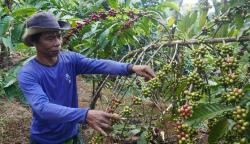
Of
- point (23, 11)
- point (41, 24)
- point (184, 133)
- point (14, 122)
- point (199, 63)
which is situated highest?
point (23, 11)

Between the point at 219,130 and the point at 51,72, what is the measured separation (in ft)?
4.17

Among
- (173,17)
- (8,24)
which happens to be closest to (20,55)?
(8,24)

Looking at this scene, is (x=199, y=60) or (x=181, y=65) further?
(x=181, y=65)

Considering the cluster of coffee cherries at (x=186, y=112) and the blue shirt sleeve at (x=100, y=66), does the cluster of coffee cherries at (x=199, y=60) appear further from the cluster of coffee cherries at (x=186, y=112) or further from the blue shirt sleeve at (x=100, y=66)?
the blue shirt sleeve at (x=100, y=66)

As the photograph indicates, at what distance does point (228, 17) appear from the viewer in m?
2.03

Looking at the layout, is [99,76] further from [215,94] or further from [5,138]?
[215,94]

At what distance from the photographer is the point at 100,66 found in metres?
2.45

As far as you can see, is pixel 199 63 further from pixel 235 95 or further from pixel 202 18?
pixel 202 18

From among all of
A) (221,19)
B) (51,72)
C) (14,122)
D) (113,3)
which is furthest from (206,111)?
(14,122)

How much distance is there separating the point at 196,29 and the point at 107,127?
3.65 feet

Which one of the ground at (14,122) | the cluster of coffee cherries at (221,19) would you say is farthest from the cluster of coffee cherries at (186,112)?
the ground at (14,122)

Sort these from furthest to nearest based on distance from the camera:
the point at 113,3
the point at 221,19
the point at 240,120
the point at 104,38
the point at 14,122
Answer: the point at 14,122, the point at 113,3, the point at 104,38, the point at 221,19, the point at 240,120

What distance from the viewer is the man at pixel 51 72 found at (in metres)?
2.04

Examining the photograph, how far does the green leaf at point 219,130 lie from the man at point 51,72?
627mm
